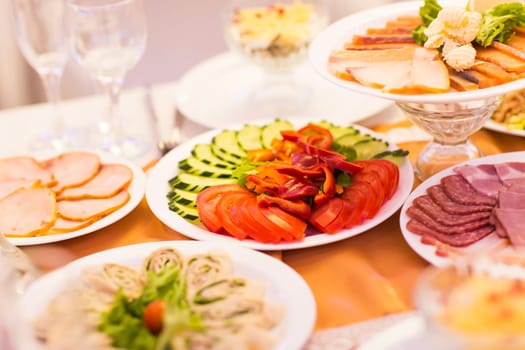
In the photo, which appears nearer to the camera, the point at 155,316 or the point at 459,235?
the point at 155,316

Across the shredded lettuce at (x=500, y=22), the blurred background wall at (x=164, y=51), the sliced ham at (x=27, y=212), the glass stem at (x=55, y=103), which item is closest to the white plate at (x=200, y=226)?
the sliced ham at (x=27, y=212)

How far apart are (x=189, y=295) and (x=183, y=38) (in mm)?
2623

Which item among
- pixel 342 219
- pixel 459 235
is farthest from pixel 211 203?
pixel 459 235

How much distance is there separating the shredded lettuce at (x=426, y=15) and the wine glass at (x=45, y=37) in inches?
35.4

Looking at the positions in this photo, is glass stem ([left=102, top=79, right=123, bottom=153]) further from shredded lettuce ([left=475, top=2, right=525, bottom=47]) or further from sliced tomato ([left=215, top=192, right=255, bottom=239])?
shredded lettuce ([left=475, top=2, right=525, bottom=47])

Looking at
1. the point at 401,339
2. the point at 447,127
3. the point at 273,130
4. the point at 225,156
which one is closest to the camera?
the point at 401,339

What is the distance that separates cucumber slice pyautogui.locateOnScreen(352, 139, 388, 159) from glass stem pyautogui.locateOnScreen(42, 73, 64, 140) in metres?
0.87

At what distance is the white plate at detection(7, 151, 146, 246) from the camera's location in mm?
1573

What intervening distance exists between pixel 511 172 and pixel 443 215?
195mm

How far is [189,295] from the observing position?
124 cm

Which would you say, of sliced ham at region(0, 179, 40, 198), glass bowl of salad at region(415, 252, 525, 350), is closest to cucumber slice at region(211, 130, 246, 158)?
sliced ham at region(0, 179, 40, 198)

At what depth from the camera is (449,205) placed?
147 cm

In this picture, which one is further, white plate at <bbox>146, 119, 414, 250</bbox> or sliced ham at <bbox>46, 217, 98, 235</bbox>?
sliced ham at <bbox>46, 217, 98, 235</bbox>

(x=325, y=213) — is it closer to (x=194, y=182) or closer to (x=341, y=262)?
(x=341, y=262)
